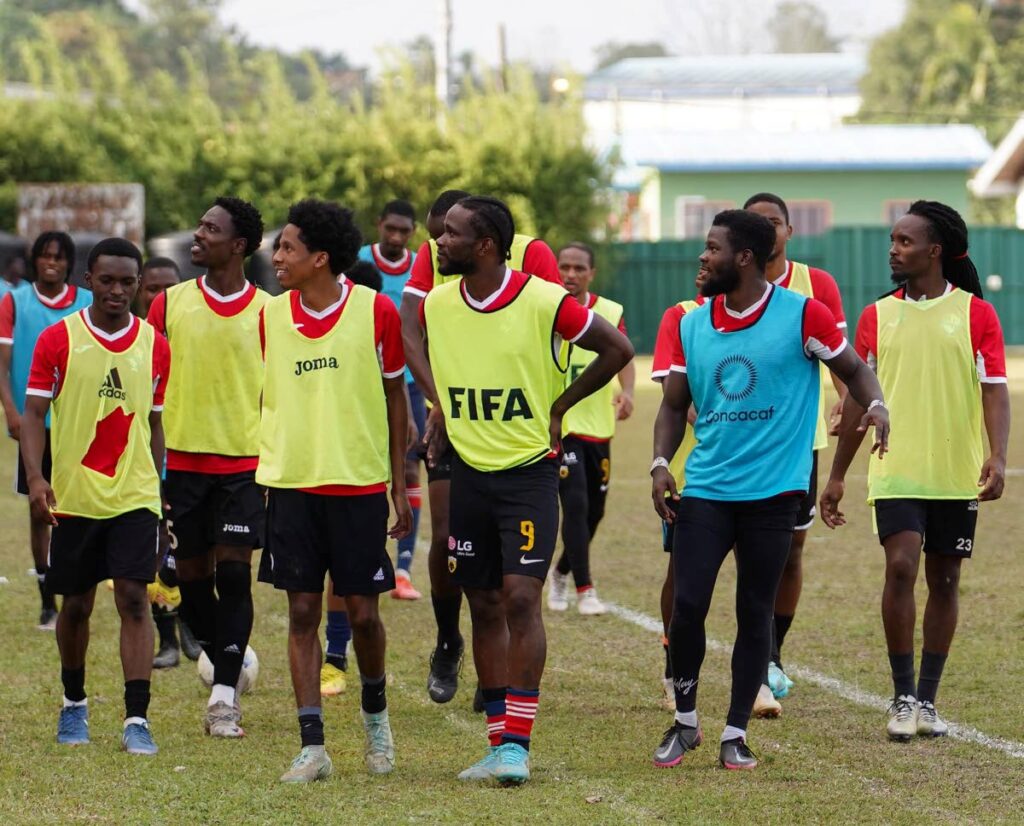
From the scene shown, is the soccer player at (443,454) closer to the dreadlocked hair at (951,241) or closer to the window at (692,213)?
the dreadlocked hair at (951,241)

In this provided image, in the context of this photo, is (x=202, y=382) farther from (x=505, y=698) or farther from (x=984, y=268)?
(x=984, y=268)

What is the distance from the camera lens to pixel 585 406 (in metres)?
10.5

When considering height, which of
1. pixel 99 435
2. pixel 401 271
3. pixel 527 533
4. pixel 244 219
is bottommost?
pixel 527 533

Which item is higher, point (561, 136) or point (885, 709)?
point (561, 136)

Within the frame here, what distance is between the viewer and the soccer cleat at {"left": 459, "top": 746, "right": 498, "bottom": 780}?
21.4ft

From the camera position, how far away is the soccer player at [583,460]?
1041 centimetres

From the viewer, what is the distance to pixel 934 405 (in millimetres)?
7504

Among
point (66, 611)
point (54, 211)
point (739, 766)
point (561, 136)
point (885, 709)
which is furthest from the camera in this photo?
point (561, 136)

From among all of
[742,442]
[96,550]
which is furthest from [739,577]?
[96,550]

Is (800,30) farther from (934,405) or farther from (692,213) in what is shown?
(934,405)

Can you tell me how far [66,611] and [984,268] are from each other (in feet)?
113

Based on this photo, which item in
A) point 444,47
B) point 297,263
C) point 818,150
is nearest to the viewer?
point 297,263

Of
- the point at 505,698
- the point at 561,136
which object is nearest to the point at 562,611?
the point at 505,698

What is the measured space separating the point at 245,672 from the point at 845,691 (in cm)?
278
